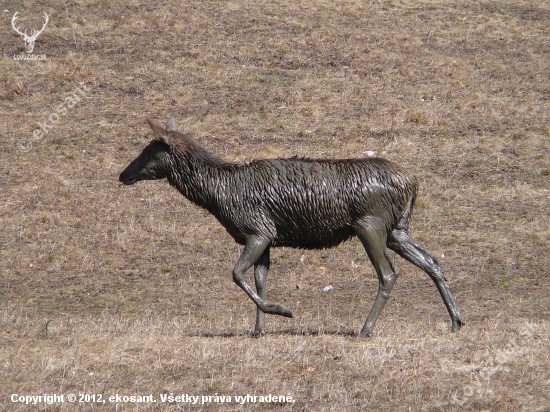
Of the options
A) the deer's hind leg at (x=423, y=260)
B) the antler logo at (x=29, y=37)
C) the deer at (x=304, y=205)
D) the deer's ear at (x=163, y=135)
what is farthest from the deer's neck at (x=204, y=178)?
the antler logo at (x=29, y=37)

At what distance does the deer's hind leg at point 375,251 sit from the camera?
426 inches

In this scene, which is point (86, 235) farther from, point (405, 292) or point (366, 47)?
point (366, 47)

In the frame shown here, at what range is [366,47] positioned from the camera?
82.1 ft

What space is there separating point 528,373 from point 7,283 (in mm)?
9625

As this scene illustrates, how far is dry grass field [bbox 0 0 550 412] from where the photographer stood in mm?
9172

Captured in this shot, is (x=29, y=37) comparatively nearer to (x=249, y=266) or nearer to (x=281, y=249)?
(x=281, y=249)

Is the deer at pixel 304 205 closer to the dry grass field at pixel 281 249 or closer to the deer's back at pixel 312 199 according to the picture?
the deer's back at pixel 312 199

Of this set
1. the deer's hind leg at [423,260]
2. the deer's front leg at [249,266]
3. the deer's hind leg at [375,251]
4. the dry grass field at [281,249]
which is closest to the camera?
the dry grass field at [281,249]

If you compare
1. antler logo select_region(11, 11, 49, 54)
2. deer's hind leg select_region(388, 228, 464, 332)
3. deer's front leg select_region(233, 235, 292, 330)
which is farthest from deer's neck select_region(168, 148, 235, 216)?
antler logo select_region(11, 11, 49, 54)

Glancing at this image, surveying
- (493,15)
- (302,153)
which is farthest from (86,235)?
(493,15)

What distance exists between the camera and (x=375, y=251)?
1080 centimetres

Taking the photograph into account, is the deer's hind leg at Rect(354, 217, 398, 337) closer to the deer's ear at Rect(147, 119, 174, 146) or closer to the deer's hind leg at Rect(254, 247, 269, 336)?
the deer's hind leg at Rect(254, 247, 269, 336)

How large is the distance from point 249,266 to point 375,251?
5.01ft

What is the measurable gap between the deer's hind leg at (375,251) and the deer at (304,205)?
0.04 ft
